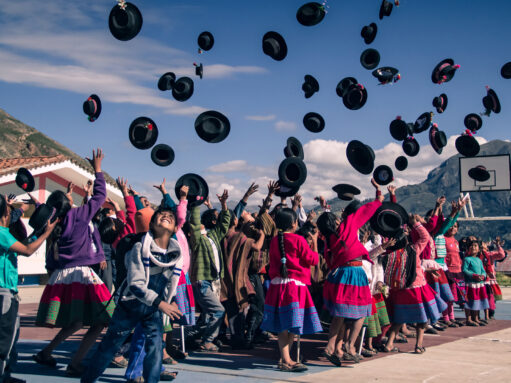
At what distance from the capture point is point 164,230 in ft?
18.4

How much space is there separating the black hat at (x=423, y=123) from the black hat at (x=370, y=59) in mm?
1674

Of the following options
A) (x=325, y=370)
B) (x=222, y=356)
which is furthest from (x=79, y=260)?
(x=325, y=370)

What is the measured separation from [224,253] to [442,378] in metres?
3.67

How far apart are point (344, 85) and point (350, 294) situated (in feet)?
21.3

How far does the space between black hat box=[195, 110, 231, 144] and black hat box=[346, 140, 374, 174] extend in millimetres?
2252

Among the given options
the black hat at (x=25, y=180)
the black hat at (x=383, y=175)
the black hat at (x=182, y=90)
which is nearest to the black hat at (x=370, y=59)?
the black hat at (x=182, y=90)

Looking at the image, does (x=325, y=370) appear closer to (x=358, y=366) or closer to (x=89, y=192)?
(x=358, y=366)

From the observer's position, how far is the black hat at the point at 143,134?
10.6m

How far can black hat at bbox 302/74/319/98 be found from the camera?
1316 cm

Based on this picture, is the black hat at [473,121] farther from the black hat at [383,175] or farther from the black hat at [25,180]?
the black hat at [25,180]

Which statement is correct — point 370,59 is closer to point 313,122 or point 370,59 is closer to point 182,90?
point 313,122

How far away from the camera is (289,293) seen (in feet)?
23.8

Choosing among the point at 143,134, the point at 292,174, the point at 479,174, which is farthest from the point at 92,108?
the point at 479,174

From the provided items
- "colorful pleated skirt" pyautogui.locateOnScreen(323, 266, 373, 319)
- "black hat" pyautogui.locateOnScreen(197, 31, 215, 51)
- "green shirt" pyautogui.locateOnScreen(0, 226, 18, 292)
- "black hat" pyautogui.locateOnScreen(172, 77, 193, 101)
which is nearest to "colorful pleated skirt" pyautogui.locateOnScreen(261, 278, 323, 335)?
"colorful pleated skirt" pyautogui.locateOnScreen(323, 266, 373, 319)
